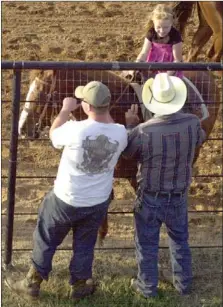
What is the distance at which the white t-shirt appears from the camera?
4273mm

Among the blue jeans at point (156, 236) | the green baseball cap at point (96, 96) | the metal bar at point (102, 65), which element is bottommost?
the blue jeans at point (156, 236)

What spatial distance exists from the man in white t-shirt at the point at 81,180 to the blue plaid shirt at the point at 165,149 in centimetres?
13

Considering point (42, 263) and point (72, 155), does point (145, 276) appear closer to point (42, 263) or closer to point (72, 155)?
point (42, 263)

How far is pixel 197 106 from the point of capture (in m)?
5.55

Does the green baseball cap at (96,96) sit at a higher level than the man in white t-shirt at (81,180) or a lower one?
higher

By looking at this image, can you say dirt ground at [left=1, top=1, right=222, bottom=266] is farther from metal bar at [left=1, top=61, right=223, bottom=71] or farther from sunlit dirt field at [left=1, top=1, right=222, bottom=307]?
metal bar at [left=1, top=61, right=223, bottom=71]

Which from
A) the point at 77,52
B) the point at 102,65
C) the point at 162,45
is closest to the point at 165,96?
the point at 102,65

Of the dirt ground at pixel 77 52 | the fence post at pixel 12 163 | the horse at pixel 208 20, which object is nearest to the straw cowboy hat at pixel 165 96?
the fence post at pixel 12 163

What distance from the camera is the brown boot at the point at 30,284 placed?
4730mm

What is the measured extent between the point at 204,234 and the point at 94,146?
199cm

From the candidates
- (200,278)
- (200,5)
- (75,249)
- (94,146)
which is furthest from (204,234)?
(200,5)

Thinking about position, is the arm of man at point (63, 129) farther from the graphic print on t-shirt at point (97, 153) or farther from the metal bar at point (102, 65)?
the metal bar at point (102, 65)

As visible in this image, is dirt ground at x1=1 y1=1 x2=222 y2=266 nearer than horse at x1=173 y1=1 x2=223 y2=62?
Yes

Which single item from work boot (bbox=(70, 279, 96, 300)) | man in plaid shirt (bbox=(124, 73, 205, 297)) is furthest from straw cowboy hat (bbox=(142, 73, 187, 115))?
work boot (bbox=(70, 279, 96, 300))
